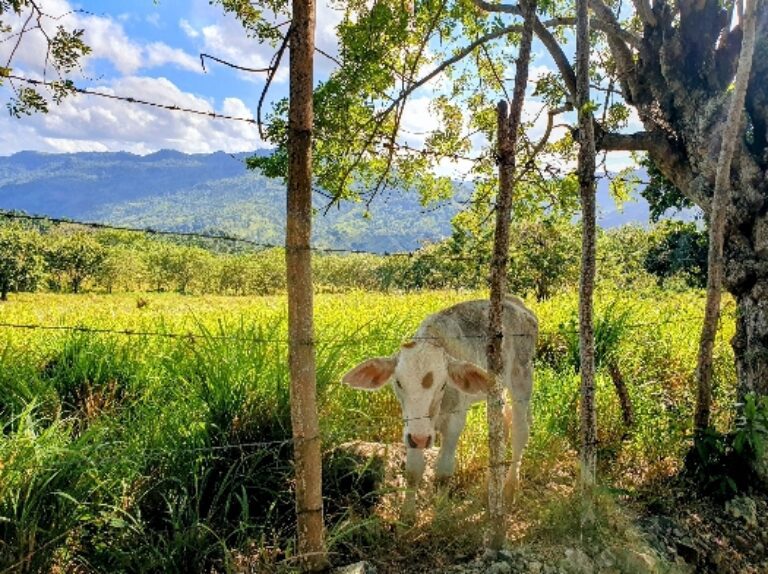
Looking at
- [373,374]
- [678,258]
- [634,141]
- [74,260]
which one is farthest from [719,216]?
[74,260]

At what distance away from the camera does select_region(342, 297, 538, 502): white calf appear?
3.94 meters

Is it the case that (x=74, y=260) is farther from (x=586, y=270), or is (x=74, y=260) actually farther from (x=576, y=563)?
(x=576, y=563)

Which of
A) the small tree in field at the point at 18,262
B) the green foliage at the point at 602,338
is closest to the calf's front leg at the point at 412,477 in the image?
the green foliage at the point at 602,338

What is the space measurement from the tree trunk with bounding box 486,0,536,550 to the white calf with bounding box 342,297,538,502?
0.17m

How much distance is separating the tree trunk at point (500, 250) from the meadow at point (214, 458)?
0.62 meters

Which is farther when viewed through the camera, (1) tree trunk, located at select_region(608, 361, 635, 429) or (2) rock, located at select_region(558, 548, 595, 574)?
(1) tree trunk, located at select_region(608, 361, 635, 429)

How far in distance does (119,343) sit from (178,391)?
1.81m

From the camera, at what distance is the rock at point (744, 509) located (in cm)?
495

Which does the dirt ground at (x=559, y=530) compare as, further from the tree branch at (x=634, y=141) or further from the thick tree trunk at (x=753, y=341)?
the tree branch at (x=634, y=141)

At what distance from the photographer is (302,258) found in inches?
117

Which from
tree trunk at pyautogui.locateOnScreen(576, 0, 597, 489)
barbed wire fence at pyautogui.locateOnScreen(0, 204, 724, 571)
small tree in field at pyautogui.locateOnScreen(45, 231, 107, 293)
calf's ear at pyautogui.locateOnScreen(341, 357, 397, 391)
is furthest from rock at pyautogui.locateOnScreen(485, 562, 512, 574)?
small tree in field at pyautogui.locateOnScreen(45, 231, 107, 293)

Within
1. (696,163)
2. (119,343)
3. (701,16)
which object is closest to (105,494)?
(119,343)

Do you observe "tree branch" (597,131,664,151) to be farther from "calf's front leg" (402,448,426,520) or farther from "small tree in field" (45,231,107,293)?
"small tree in field" (45,231,107,293)

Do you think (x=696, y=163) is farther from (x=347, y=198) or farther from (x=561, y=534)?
(x=561, y=534)
